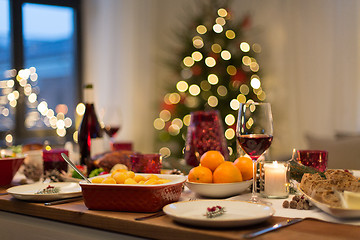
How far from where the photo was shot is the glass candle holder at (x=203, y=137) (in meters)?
1.51

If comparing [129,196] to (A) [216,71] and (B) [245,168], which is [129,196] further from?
(A) [216,71]

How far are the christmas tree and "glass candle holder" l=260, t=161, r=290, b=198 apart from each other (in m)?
2.91

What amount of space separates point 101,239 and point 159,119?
3842mm

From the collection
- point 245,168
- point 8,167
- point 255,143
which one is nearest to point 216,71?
point 8,167

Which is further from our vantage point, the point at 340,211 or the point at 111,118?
the point at 111,118

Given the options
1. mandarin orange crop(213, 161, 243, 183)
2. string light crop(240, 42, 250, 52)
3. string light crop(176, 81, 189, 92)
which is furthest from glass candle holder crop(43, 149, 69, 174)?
string light crop(240, 42, 250, 52)

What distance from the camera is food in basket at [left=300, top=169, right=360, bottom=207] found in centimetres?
95

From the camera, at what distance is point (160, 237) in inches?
35.6

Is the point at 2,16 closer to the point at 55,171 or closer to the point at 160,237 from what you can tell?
the point at 55,171

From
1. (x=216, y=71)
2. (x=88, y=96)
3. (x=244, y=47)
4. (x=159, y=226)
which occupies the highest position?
(x=244, y=47)

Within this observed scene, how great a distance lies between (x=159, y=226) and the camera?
91 centimetres

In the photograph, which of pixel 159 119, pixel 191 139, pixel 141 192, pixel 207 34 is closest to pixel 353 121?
pixel 207 34

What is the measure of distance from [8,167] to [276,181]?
834 mm

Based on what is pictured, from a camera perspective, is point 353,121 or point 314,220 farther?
point 353,121
